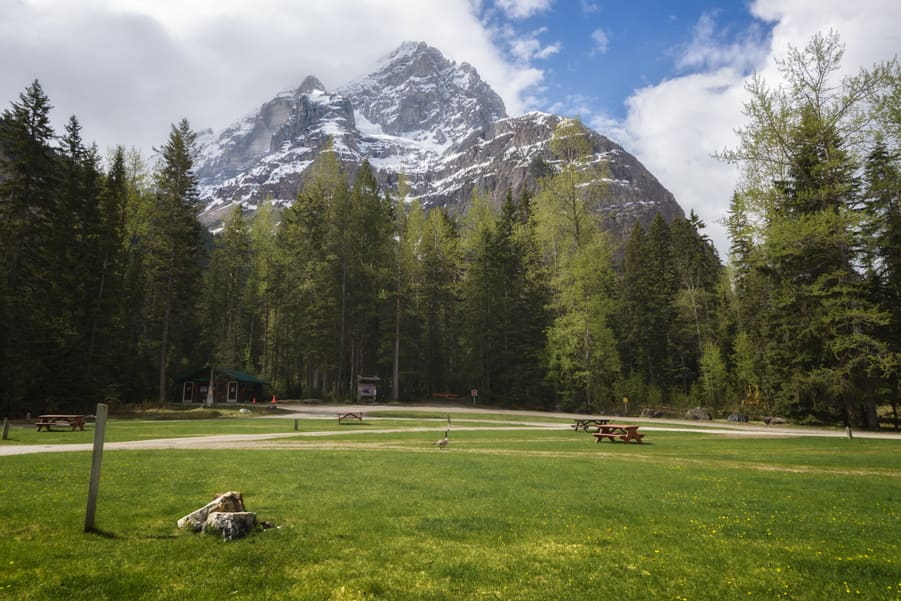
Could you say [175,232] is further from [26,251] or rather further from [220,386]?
[220,386]

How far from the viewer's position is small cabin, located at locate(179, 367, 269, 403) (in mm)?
50625

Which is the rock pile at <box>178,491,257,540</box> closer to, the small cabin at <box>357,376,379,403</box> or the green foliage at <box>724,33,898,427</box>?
the green foliage at <box>724,33,898,427</box>

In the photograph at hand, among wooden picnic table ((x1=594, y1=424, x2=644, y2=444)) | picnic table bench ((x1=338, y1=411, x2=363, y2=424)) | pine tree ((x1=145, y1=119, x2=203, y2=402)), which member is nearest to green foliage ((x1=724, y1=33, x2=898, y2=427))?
wooden picnic table ((x1=594, y1=424, x2=644, y2=444))

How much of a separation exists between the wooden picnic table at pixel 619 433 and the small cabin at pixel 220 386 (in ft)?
138

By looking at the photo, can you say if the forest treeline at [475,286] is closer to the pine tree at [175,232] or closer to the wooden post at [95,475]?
the pine tree at [175,232]

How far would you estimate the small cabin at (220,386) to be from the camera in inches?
1993

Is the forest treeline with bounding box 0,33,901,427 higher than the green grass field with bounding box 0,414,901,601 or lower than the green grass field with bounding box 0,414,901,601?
higher

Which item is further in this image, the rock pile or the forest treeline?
the forest treeline

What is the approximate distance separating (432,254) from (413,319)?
8491 millimetres

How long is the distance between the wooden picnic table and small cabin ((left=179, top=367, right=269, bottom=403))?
138 feet

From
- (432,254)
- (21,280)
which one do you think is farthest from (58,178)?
(432,254)

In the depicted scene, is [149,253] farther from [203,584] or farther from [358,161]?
[358,161]

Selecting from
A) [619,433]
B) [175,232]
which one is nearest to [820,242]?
[619,433]

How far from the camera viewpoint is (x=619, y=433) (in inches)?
866
